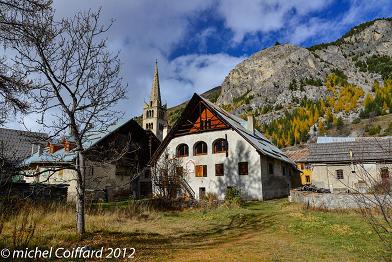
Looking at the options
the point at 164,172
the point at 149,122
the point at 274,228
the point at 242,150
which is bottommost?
the point at 274,228

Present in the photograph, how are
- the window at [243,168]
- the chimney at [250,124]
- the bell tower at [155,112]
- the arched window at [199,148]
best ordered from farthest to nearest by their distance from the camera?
the bell tower at [155,112], the chimney at [250,124], the arched window at [199,148], the window at [243,168]

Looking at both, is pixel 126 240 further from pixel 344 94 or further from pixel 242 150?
pixel 344 94

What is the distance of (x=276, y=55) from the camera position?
641ft

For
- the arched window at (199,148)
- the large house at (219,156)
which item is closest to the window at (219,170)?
the large house at (219,156)

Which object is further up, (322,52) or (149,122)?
(322,52)

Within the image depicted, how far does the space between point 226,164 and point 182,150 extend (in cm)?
576

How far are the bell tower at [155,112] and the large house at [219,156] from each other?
42.2 metres

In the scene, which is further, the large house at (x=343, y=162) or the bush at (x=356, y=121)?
the bush at (x=356, y=121)

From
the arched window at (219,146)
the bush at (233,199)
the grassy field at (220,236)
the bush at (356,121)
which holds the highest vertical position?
the bush at (356,121)

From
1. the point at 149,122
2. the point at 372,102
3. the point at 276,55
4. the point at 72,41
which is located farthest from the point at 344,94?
the point at 72,41

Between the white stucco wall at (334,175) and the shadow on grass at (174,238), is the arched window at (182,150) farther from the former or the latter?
the shadow on grass at (174,238)

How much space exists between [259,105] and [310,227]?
15166cm

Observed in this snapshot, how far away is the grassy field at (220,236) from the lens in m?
9.05

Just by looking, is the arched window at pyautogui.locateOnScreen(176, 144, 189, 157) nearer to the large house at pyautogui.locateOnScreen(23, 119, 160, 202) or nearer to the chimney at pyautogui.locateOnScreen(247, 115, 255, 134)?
the large house at pyautogui.locateOnScreen(23, 119, 160, 202)
